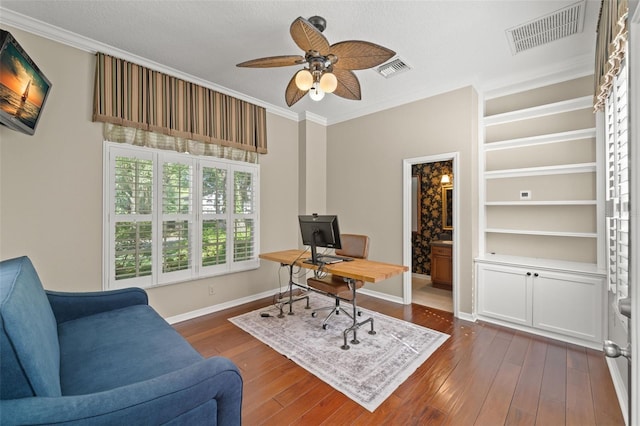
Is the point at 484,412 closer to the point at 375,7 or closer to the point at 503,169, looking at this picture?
the point at 503,169

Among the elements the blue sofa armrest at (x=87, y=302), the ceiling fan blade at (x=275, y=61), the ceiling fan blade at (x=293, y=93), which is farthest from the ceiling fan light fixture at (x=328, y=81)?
Answer: the blue sofa armrest at (x=87, y=302)

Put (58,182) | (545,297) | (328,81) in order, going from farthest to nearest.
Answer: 1. (545,297)
2. (58,182)
3. (328,81)

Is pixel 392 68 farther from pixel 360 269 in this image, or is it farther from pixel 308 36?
pixel 360 269

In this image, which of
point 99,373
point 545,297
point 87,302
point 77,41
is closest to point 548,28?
point 545,297

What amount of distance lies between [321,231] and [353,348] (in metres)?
1.18

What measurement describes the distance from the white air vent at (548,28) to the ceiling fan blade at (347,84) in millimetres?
1436

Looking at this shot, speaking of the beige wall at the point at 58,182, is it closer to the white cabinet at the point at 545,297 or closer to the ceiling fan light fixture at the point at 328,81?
the ceiling fan light fixture at the point at 328,81

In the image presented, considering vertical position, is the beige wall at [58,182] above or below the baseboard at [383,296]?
above

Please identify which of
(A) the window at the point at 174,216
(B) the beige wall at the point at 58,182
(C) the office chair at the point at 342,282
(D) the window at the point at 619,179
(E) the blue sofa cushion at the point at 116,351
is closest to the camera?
(E) the blue sofa cushion at the point at 116,351

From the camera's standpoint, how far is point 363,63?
2.31 meters

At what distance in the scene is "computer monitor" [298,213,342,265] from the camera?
2867 mm

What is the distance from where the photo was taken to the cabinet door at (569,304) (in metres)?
2.69

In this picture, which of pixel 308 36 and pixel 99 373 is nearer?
pixel 99 373

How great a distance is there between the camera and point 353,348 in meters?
2.70
